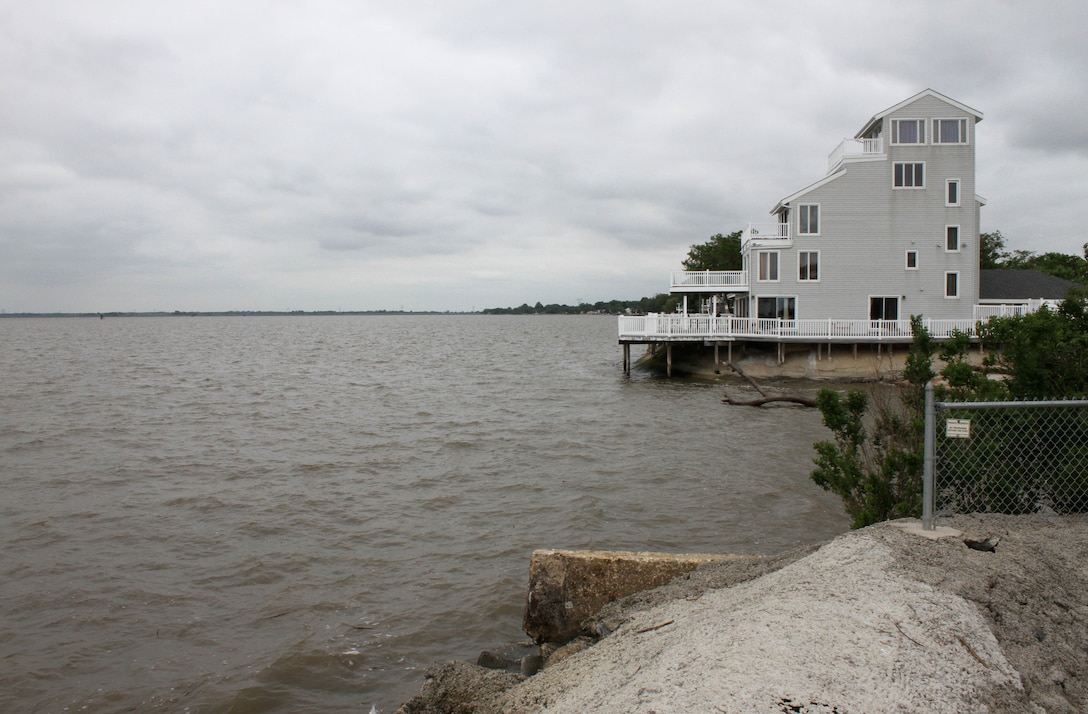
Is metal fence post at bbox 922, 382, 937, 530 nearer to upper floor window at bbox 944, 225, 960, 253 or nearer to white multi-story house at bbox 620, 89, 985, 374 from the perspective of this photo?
white multi-story house at bbox 620, 89, 985, 374

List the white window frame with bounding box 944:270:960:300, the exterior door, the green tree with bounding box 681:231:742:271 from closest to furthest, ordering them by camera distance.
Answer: the white window frame with bounding box 944:270:960:300, the exterior door, the green tree with bounding box 681:231:742:271

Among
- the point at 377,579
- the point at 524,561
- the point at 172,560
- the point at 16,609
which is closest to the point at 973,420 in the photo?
the point at 524,561

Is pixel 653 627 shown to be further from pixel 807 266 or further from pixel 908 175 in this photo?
pixel 908 175

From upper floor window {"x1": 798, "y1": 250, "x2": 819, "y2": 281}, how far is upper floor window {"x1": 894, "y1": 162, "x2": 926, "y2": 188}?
4.95 m

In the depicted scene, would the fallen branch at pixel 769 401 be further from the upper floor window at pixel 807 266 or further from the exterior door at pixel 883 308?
the exterior door at pixel 883 308

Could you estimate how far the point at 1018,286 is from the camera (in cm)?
3919

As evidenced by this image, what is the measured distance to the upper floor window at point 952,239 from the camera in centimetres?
3497

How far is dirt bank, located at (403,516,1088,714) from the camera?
3816 mm

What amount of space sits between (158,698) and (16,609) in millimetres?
3277

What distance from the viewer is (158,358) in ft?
187

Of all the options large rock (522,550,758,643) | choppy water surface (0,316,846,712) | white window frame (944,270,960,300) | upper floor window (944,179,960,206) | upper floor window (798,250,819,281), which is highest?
upper floor window (944,179,960,206)

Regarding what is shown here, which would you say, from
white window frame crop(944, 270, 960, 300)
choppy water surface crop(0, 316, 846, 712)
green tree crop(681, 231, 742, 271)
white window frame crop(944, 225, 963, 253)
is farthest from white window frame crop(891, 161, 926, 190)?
green tree crop(681, 231, 742, 271)

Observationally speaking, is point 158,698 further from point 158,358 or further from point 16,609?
point 158,358

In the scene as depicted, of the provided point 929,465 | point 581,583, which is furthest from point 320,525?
point 929,465
